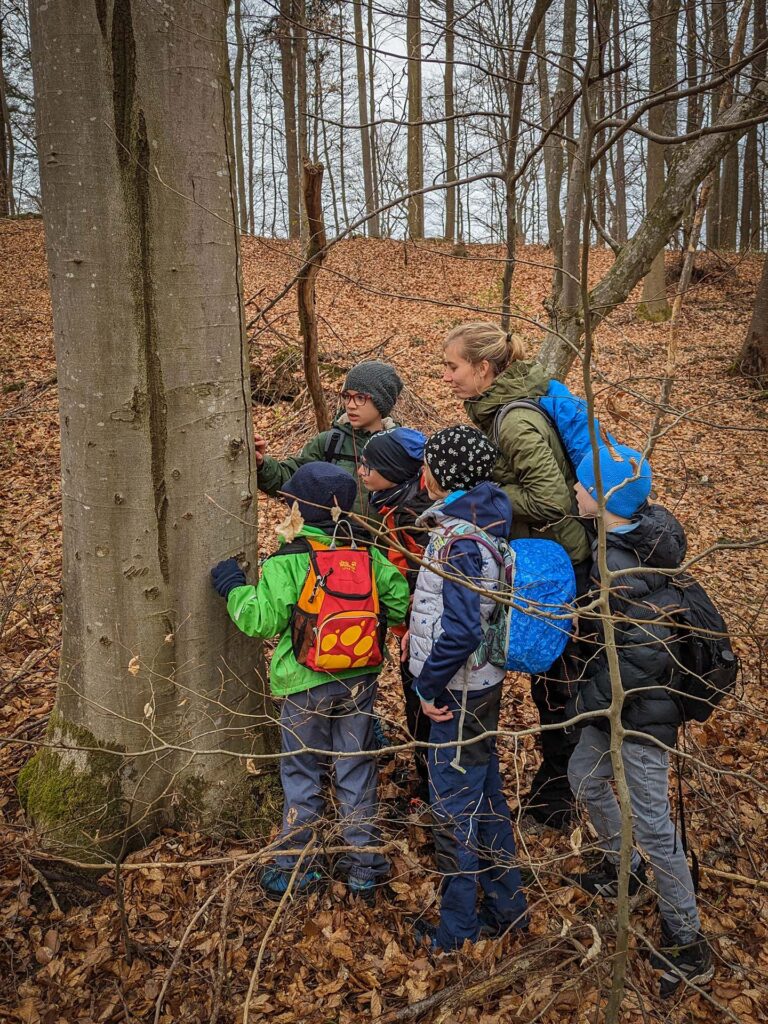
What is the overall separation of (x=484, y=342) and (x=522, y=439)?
452mm

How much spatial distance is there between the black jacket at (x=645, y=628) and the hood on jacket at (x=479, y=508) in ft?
1.29

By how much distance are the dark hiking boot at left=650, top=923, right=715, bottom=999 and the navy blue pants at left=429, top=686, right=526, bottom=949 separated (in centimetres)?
54

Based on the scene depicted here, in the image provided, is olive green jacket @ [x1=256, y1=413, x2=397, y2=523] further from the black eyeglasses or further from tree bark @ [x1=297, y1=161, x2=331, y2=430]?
tree bark @ [x1=297, y1=161, x2=331, y2=430]

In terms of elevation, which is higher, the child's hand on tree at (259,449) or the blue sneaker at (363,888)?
the child's hand on tree at (259,449)

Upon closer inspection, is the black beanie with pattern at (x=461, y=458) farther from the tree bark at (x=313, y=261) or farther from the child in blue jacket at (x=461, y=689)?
the tree bark at (x=313, y=261)

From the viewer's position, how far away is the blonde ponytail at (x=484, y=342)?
2766 mm

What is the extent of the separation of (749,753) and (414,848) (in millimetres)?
2016

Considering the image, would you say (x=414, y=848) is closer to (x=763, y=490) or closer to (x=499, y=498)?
(x=499, y=498)

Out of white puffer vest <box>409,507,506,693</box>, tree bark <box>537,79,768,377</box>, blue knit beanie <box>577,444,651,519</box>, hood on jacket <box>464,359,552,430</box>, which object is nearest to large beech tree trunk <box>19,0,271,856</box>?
white puffer vest <box>409,507,506,693</box>

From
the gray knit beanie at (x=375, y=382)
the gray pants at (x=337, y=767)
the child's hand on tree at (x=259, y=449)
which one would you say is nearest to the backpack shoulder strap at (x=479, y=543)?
the gray pants at (x=337, y=767)

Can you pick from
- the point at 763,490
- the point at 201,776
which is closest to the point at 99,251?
the point at 201,776

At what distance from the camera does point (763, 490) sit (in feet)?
22.5

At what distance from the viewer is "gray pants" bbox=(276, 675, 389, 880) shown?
260cm

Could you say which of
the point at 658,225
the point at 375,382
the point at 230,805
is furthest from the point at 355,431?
the point at 658,225
